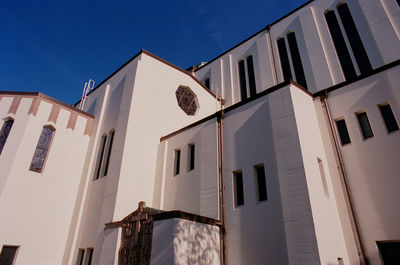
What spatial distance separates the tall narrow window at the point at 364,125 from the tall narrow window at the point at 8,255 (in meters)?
13.2

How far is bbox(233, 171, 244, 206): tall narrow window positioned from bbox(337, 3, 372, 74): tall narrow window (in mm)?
8541

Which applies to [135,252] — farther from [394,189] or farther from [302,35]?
[302,35]

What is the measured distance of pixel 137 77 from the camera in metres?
12.6

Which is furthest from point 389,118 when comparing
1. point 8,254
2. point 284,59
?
point 8,254

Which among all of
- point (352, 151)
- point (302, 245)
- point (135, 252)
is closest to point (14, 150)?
point (135, 252)

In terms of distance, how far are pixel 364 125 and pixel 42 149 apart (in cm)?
1304

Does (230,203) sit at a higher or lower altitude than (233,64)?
lower

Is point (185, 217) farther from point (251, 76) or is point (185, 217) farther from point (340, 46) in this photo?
point (251, 76)

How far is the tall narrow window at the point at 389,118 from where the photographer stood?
7586 mm

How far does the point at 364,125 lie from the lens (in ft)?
26.9

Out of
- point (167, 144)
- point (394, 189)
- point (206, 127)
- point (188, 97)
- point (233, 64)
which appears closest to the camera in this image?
point (394, 189)

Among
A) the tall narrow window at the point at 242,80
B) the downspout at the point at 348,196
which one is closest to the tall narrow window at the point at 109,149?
the tall narrow window at the point at 242,80

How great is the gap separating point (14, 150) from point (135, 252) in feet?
23.4

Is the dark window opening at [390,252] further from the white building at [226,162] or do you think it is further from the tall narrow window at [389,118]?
the tall narrow window at [389,118]
